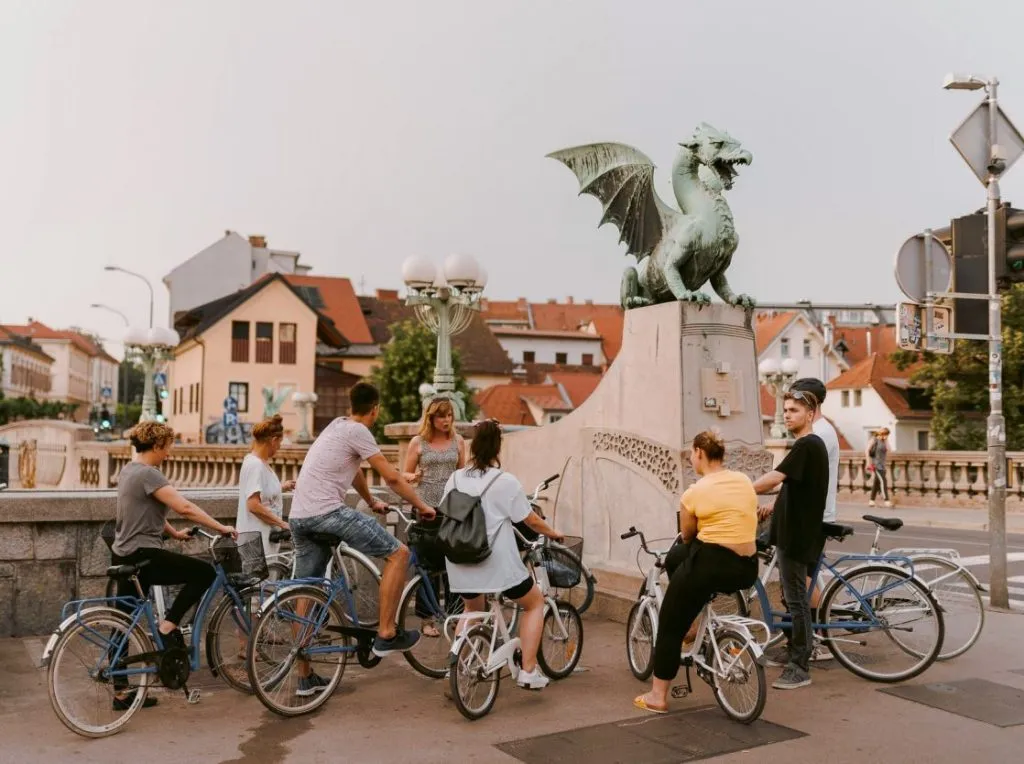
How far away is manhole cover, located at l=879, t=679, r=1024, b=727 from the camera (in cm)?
616

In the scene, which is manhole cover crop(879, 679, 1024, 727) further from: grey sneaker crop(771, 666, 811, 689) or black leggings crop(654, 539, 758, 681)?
black leggings crop(654, 539, 758, 681)

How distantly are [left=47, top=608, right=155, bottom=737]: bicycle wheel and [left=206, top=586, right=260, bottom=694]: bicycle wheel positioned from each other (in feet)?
1.57

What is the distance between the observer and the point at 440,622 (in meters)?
6.94

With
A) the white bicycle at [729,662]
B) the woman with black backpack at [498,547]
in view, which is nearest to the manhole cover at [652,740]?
the white bicycle at [729,662]

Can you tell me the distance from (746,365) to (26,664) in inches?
236

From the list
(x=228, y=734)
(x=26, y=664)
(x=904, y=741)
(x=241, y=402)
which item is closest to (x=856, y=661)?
(x=904, y=741)

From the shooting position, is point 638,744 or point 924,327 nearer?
point 638,744

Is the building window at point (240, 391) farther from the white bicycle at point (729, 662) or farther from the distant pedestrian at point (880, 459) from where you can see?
the white bicycle at point (729, 662)

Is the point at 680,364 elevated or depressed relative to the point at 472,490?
elevated

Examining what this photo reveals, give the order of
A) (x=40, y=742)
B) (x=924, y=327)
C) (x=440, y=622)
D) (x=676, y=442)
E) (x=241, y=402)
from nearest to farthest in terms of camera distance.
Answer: (x=40, y=742) → (x=440, y=622) → (x=676, y=442) → (x=924, y=327) → (x=241, y=402)

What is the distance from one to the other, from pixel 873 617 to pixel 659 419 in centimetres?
261

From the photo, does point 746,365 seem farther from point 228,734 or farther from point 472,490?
point 228,734

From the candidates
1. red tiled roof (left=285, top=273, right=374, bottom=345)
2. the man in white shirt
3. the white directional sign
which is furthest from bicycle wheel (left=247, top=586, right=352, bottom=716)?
red tiled roof (left=285, top=273, right=374, bottom=345)

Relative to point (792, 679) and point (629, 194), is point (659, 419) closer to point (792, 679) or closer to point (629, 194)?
point (629, 194)
